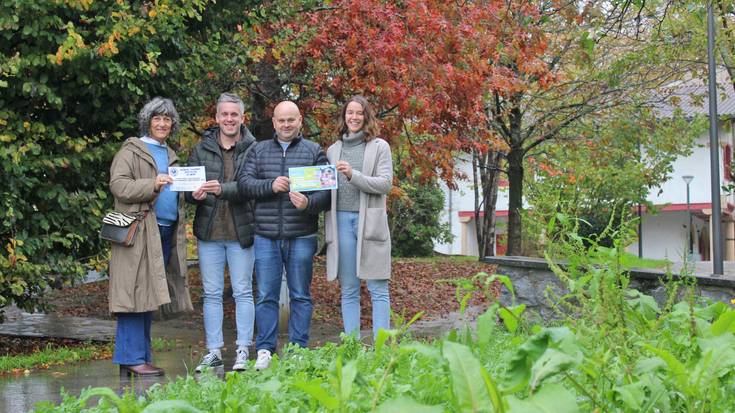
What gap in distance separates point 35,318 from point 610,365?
12.0 metres

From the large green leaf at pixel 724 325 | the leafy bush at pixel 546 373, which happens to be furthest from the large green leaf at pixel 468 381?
the large green leaf at pixel 724 325

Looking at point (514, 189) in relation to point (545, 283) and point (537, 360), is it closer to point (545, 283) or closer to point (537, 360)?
point (545, 283)

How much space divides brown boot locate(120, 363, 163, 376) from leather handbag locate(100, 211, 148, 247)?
88 cm

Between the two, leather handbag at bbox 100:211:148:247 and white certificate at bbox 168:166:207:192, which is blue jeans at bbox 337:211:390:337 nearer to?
white certificate at bbox 168:166:207:192

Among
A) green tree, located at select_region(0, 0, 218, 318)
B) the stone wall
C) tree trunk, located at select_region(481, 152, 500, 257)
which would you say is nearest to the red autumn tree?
the stone wall

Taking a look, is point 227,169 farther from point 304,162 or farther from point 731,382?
point 731,382

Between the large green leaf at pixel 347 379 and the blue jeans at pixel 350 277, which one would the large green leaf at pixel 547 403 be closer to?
the large green leaf at pixel 347 379

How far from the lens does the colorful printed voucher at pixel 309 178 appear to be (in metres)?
7.51

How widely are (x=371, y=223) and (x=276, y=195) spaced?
733 millimetres

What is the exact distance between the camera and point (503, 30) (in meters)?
13.6

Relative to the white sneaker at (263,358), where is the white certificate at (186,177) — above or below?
above

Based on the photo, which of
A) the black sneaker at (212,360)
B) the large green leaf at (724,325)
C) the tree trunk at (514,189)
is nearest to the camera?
the large green leaf at (724,325)

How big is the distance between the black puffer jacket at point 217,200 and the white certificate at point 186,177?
0.22 metres

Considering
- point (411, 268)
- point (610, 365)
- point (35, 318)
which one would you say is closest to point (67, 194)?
point (35, 318)
